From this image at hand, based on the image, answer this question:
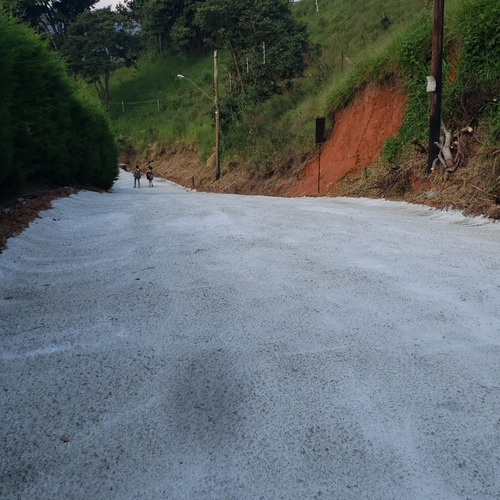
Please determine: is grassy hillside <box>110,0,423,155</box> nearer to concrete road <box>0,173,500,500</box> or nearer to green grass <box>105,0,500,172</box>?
green grass <box>105,0,500,172</box>

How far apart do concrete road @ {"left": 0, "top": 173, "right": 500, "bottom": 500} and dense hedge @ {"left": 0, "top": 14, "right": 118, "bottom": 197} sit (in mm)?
4459

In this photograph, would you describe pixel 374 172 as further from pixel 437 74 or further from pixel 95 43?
pixel 95 43

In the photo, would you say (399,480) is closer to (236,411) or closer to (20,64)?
(236,411)

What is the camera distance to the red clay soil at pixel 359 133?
15.2 metres

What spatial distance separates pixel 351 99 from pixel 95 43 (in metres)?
42.2

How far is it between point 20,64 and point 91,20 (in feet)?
154

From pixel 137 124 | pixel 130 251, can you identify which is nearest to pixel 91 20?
pixel 137 124

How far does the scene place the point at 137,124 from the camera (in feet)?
157

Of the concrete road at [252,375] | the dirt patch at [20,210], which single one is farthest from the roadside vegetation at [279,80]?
the concrete road at [252,375]

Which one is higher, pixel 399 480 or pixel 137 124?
pixel 137 124

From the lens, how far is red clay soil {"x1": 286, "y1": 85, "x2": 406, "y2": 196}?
1523cm

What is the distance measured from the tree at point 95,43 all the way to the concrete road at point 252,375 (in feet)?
171

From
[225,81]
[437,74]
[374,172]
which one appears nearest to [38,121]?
[374,172]

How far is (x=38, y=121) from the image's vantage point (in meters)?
10.8
